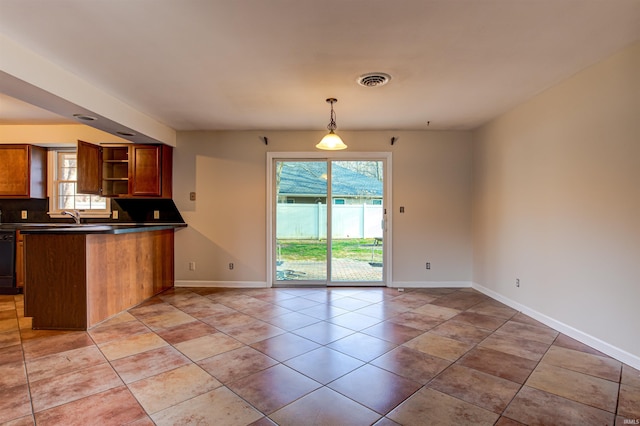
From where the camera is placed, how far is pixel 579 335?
2902 mm

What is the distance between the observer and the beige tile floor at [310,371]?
184 cm

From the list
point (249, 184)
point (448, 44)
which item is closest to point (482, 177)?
point (448, 44)

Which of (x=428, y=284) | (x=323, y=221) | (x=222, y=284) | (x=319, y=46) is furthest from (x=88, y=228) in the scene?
(x=428, y=284)

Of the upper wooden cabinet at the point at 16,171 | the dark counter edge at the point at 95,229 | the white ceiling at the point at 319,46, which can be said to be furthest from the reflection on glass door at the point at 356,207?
the upper wooden cabinet at the point at 16,171

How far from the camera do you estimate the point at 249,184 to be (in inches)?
196

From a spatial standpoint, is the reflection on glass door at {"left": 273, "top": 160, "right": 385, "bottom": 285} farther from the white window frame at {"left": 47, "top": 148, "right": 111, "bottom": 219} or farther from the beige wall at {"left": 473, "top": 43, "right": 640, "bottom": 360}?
the white window frame at {"left": 47, "top": 148, "right": 111, "bottom": 219}

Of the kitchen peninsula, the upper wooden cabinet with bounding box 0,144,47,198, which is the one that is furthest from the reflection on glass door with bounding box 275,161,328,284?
the upper wooden cabinet with bounding box 0,144,47,198

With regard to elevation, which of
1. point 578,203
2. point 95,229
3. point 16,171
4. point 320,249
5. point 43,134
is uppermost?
point 43,134

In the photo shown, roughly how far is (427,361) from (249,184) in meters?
3.57

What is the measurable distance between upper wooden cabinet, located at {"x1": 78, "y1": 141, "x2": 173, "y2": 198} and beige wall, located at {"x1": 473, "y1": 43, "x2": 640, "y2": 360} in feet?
15.9

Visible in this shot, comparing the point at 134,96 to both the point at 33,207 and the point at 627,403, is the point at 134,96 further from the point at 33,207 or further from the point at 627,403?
the point at 627,403

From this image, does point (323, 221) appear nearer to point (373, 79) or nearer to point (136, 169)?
point (373, 79)

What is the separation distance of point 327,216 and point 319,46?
293cm

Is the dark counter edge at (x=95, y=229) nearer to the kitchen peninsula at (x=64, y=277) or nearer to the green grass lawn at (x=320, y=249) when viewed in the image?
the kitchen peninsula at (x=64, y=277)
